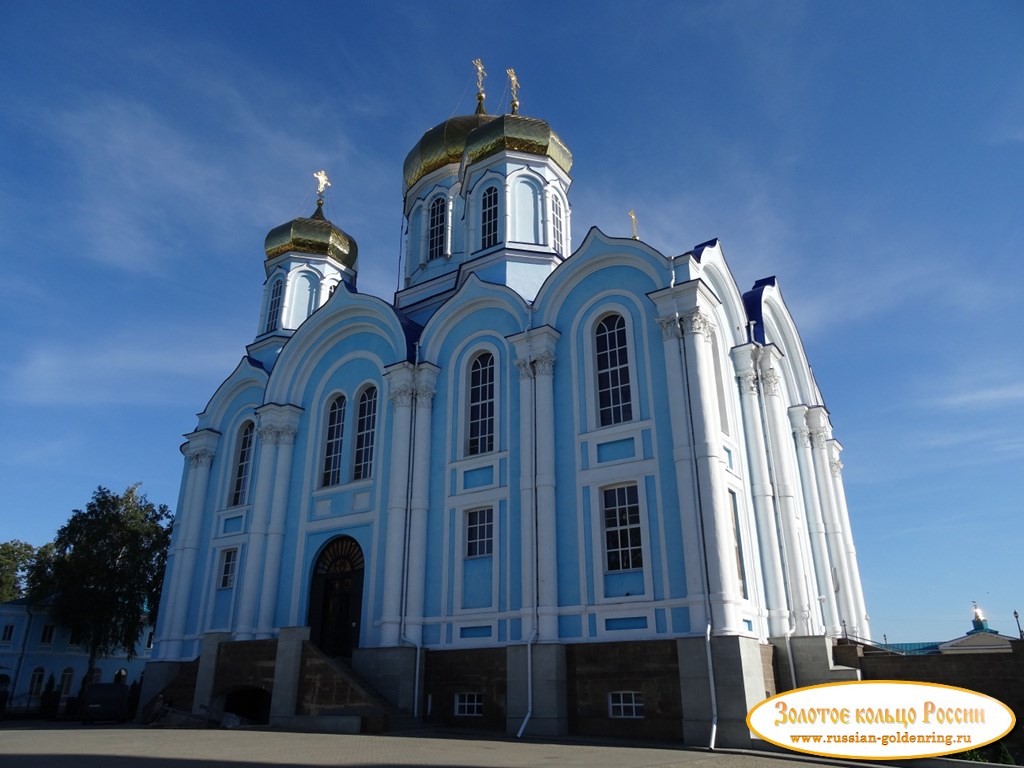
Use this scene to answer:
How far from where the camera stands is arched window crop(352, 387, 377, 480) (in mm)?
19125

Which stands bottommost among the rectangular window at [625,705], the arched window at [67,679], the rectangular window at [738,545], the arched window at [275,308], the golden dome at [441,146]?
the rectangular window at [625,705]

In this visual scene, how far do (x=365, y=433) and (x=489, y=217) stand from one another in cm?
735

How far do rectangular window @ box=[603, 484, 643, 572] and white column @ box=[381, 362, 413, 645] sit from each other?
15.7 feet

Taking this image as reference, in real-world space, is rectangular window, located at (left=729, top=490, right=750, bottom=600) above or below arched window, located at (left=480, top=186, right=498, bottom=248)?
below

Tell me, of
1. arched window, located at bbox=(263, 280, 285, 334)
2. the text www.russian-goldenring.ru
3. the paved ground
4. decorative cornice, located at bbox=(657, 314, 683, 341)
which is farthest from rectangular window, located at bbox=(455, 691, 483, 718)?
arched window, located at bbox=(263, 280, 285, 334)

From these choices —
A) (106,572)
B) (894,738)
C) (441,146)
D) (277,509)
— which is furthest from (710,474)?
(106,572)

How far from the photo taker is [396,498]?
56.7 feet

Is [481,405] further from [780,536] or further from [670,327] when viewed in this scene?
[780,536]

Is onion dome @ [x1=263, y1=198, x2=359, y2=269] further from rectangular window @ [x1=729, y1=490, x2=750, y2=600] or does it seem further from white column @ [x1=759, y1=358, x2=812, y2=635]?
rectangular window @ [x1=729, y1=490, x2=750, y2=600]

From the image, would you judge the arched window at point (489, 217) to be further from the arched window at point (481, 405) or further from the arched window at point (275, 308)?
the arched window at point (275, 308)

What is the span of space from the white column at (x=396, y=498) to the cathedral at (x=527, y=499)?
53mm

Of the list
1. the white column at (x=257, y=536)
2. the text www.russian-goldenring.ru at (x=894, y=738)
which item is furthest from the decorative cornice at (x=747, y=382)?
the white column at (x=257, y=536)

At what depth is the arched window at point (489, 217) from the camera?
22.0 metres

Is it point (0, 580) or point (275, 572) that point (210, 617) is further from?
point (0, 580)
